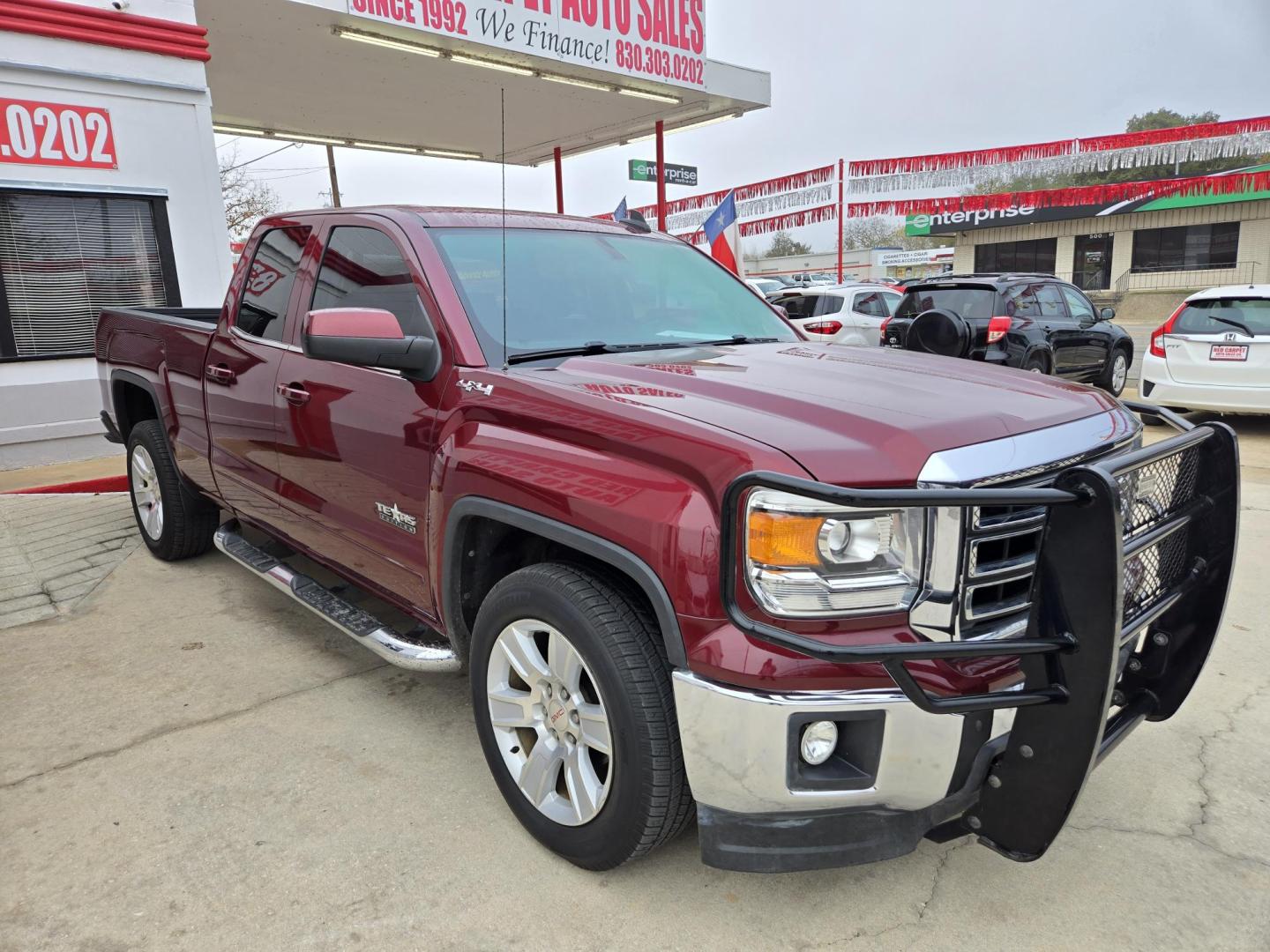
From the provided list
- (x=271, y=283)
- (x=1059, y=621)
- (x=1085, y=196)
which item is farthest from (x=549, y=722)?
(x=1085, y=196)

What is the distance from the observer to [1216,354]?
343 inches

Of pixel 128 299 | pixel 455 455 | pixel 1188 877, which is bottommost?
pixel 1188 877

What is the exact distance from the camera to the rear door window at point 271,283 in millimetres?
3752

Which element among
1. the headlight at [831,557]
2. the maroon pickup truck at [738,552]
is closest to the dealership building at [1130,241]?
the maroon pickup truck at [738,552]

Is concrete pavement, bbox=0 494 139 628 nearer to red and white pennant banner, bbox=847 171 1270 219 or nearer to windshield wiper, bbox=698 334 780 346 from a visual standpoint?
windshield wiper, bbox=698 334 780 346

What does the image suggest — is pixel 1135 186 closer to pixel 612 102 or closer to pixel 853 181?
pixel 853 181

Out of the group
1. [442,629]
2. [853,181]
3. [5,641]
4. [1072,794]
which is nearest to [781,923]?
[1072,794]

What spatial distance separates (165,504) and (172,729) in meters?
2.12

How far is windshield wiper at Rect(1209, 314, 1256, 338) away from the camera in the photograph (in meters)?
8.55

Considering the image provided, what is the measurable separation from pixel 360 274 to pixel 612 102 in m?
10.3

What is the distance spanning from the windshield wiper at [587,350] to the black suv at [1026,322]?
727 cm

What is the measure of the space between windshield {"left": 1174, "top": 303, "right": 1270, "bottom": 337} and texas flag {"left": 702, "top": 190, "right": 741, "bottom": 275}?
5059mm

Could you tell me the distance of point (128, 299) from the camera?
8.13m

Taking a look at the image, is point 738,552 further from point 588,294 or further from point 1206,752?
point 1206,752
